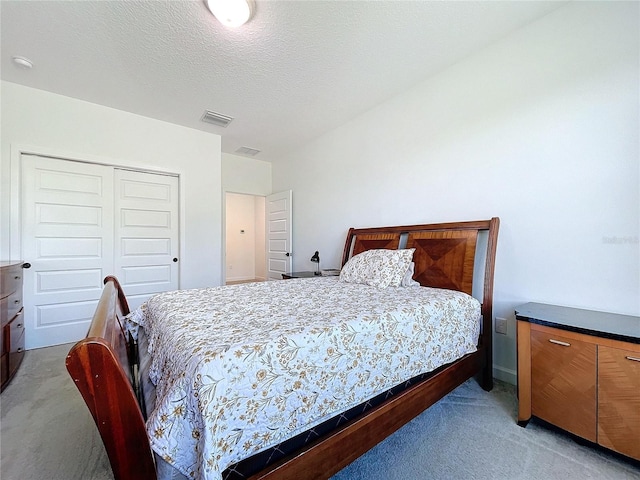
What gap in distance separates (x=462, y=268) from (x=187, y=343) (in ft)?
6.96

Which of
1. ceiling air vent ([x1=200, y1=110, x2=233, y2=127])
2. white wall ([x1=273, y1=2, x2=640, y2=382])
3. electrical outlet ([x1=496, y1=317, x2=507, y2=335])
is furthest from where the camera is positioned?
ceiling air vent ([x1=200, y1=110, x2=233, y2=127])

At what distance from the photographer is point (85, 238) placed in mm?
3229

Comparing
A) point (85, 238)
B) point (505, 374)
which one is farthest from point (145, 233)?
point (505, 374)

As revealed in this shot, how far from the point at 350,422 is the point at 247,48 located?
9.02ft

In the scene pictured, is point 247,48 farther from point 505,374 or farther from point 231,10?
point 505,374

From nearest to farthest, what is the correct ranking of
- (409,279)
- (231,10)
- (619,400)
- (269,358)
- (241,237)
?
(269,358)
(619,400)
(231,10)
(409,279)
(241,237)

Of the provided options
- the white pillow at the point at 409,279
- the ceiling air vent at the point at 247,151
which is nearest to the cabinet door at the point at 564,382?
the white pillow at the point at 409,279

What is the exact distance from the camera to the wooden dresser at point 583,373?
132cm

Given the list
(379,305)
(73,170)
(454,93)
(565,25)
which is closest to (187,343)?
(379,305)

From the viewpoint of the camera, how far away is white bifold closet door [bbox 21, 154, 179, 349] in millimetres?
2945

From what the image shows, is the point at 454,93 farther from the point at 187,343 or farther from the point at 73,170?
the point at 73,170

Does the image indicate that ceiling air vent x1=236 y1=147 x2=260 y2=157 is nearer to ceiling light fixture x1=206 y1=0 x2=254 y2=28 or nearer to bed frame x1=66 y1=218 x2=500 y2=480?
ceiling light fixture x1=206 y1=0 x2=254 y2=28

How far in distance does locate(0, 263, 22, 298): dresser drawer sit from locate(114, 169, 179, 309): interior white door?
87cm

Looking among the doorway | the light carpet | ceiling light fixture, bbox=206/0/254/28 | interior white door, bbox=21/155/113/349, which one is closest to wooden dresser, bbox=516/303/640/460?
the light carpet
